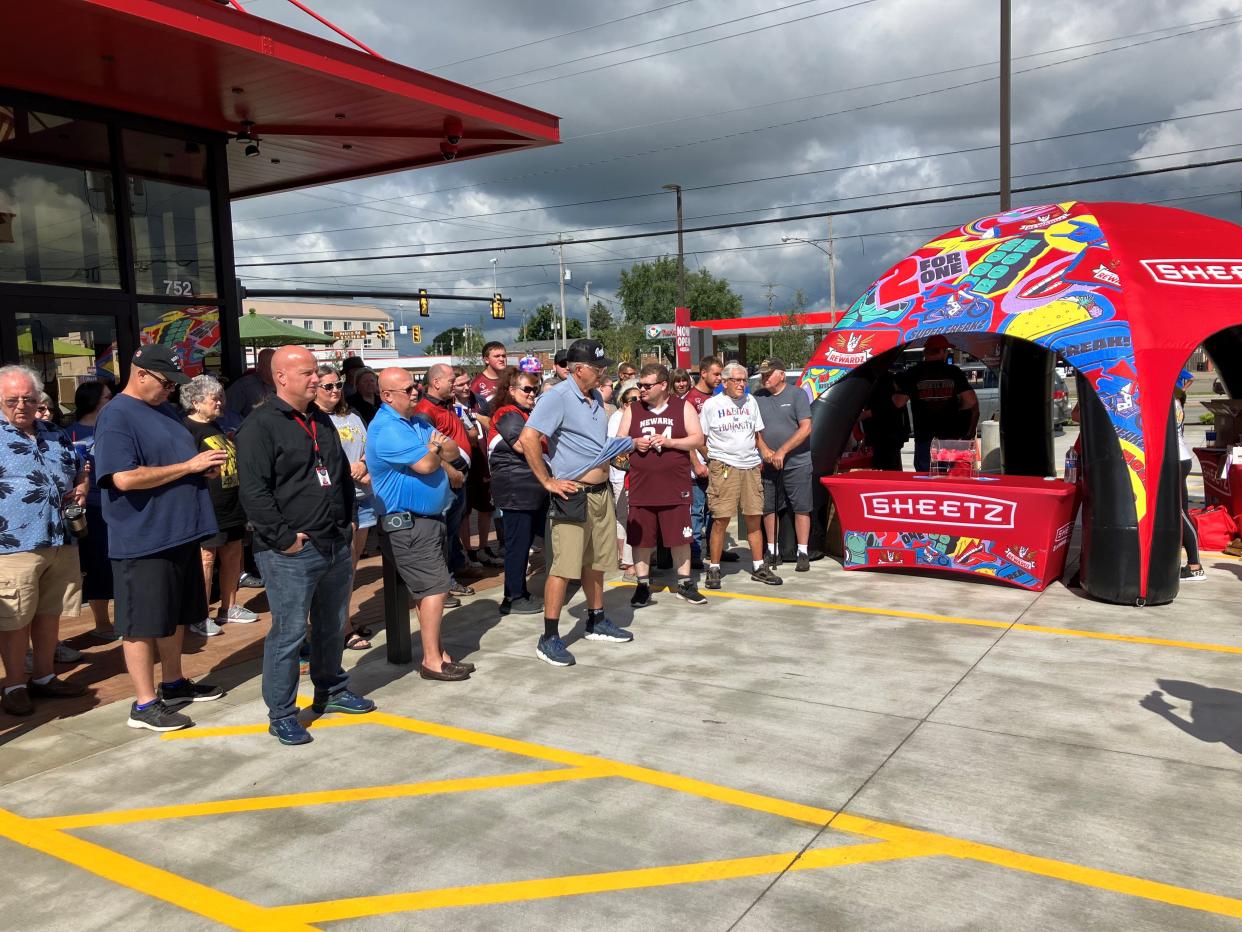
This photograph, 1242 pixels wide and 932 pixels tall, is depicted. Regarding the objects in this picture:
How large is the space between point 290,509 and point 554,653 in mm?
2023

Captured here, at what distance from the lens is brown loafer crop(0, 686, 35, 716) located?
4949 millimetres

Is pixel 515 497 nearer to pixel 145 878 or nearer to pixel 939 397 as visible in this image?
pixel 145 878

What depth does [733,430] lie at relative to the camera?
25.0ft

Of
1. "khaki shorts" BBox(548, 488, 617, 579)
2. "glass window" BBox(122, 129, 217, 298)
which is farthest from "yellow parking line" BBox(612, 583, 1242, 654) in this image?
"glass window" BBox(122, 129, 217, 298)

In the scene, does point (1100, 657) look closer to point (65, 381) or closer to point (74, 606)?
point (74, 606)

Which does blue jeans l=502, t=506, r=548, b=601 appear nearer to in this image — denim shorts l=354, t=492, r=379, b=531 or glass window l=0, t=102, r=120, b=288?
A: denim shorts l=354, t=492, r=379, b=531

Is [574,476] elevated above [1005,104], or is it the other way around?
[1005,104]

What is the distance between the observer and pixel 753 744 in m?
4.46

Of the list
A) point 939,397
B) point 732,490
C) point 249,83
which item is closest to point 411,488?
point 732,490

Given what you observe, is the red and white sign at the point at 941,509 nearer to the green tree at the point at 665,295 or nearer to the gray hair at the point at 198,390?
the gray hair at the point at 198,390

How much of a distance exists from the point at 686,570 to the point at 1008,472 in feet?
20.5

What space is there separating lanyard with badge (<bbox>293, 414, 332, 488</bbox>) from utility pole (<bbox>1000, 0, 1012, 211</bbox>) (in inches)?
631

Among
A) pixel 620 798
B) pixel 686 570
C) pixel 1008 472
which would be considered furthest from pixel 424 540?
pixel 1008 472

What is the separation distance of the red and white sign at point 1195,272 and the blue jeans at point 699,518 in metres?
4.03
